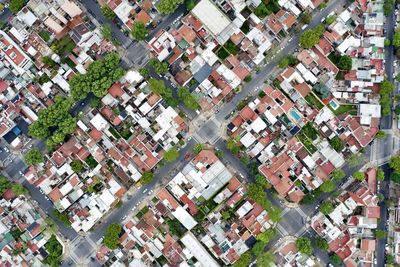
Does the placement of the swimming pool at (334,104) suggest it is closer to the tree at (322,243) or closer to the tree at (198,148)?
the tree at (322,243)

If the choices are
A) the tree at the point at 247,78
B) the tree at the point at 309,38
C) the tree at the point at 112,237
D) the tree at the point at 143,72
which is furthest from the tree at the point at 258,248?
the tree at the point at 143,72

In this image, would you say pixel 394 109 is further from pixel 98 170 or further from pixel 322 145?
pixel 98 170

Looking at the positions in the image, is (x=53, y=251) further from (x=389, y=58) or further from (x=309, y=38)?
(x=389, y=58)

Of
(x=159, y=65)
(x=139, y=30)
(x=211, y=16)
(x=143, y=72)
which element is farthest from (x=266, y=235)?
(x=139, y=30)

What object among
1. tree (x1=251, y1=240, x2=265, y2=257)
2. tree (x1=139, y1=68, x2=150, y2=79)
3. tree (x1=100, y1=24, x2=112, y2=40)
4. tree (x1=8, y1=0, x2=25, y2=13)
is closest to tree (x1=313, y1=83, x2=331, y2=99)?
tree (x1=251, y1=240, x2=265, y2=257)

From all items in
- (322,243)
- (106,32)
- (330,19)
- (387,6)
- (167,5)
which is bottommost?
(322,243)
